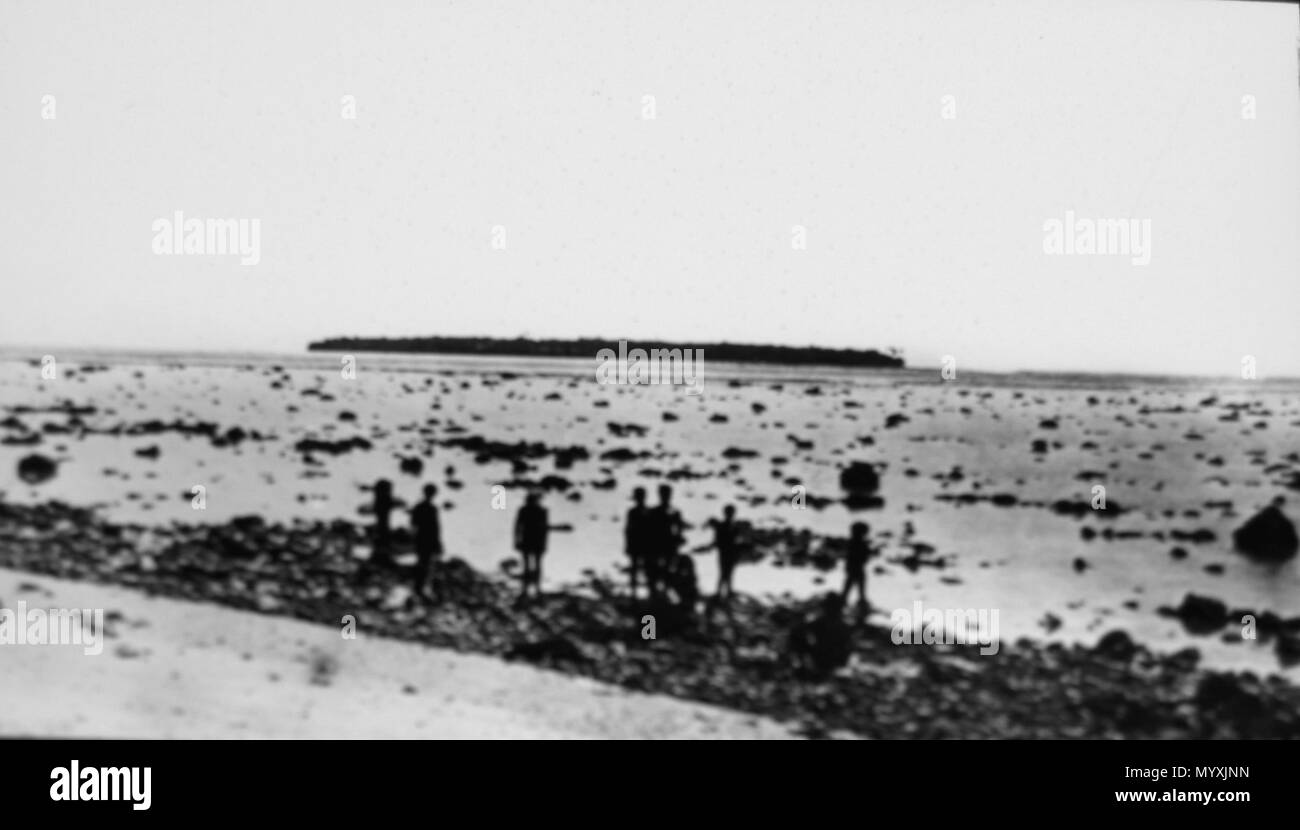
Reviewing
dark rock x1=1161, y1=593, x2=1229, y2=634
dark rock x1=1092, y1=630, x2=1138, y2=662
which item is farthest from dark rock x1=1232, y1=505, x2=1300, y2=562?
dark rock x1=1092, y1=630, x2=1138, y2=662

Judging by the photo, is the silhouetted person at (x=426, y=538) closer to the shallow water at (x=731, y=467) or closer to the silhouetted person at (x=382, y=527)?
the silhouetted person at (x=382, y=527)

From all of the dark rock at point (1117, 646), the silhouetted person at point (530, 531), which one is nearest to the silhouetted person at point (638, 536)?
the silhouetted person at point (530, 531)

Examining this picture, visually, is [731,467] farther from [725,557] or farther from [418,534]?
[418,534]

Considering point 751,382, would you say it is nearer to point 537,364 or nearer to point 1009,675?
point 537,364

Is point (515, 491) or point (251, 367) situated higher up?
point (251, 367)

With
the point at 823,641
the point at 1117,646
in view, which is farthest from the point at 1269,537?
the point at 823,641
